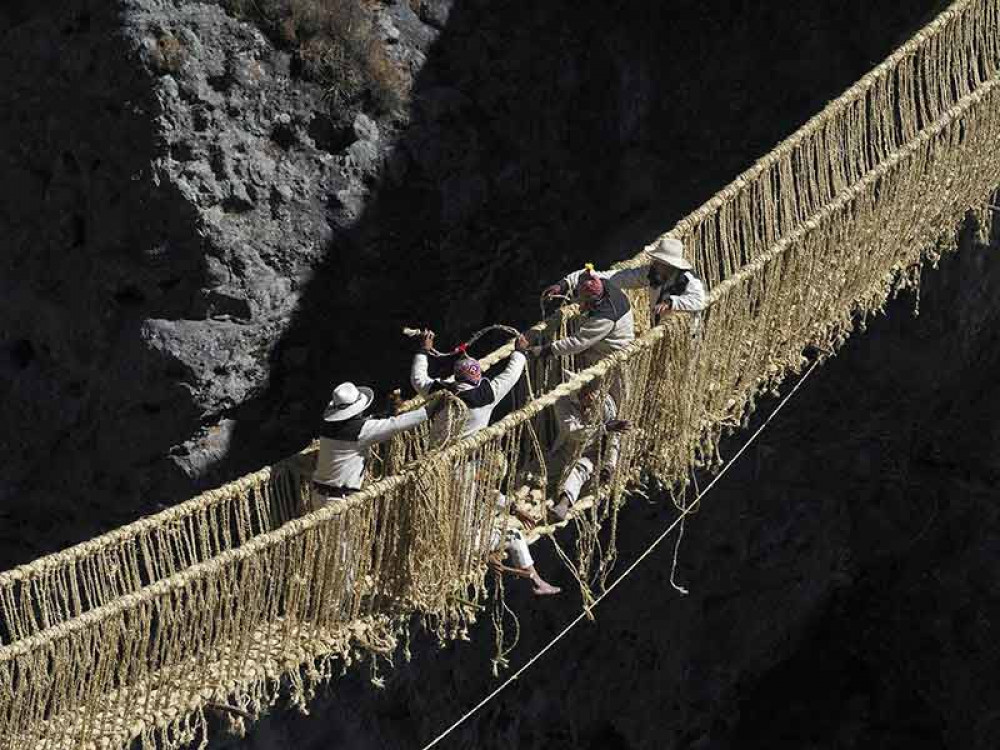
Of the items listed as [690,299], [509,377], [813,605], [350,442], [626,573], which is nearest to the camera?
[350,442]

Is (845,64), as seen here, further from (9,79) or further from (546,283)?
(9,79)

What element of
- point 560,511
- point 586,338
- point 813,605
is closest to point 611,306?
point 586,338

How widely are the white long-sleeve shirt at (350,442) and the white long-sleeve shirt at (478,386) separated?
19cm

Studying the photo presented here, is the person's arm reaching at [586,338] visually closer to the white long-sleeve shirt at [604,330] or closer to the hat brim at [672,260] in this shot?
the white long-sleeve shirt at [604,330]

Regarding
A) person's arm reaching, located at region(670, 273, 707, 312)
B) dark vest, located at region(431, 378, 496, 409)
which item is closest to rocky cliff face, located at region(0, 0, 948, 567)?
dark vest, located at region(431, 378, 496, 409)

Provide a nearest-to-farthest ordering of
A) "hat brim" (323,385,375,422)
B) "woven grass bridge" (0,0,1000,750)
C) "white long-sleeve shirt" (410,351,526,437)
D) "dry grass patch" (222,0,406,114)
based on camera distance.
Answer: "woven grass bridge" (0,0,1000,750) → "hat brim" (323,385,375,422) → "white long-sleeve shirt" (410,351,526,437) → "dry grass patch" (222,0,406,114)

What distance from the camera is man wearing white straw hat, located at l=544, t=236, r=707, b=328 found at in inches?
284

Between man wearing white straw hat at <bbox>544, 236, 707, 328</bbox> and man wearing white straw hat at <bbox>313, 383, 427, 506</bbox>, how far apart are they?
1.28m

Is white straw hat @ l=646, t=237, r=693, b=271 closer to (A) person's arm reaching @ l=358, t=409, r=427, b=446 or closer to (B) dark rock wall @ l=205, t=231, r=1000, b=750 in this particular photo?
(A) person's arm reaching @ l=358, t=409, r=427, b=446

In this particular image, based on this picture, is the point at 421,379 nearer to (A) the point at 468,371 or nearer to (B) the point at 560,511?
(A) the point at 468,371

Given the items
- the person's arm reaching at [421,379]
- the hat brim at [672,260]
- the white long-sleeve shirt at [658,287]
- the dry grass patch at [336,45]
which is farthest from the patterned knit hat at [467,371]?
the dry grass patch at [336,45]

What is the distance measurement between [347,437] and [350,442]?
39 mm

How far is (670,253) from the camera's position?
740cm

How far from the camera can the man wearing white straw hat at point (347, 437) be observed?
6.69 meters
